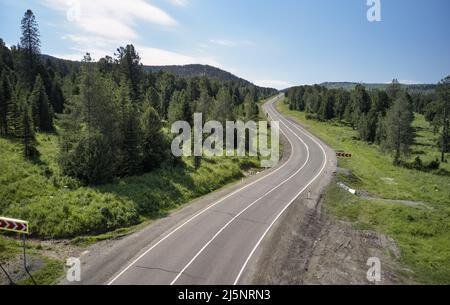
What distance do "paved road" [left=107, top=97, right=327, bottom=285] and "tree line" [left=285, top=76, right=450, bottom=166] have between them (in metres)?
29.6

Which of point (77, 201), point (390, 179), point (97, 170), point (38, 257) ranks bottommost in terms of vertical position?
point (38, 257)

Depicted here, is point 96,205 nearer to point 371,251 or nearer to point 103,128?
point 103,128

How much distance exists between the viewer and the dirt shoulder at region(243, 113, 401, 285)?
59.2 ft

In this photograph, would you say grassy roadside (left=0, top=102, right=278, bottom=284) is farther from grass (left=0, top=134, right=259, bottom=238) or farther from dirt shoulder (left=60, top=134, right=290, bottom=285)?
dirt shoulder (left=60, top=134, right=290, bottom=285)

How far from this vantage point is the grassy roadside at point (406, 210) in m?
21.6

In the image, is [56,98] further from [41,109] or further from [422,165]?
[422,165]

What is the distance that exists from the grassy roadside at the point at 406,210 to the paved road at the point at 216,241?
6178 millimetres

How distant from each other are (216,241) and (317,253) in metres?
6.64

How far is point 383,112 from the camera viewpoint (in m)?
102

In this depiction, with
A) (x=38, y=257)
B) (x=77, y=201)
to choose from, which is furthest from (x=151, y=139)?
(x=38, y=257)

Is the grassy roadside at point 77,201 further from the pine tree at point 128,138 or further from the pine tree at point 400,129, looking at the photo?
the pine tree at point 400,129

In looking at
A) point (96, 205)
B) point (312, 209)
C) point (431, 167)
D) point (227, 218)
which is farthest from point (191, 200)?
point (431, 167)

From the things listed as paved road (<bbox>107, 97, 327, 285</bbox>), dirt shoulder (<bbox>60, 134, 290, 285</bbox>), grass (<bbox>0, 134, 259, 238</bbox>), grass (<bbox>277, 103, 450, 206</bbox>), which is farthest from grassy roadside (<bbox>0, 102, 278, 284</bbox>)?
grass (<bbox>277, 103, 450, 206</bbox>)
